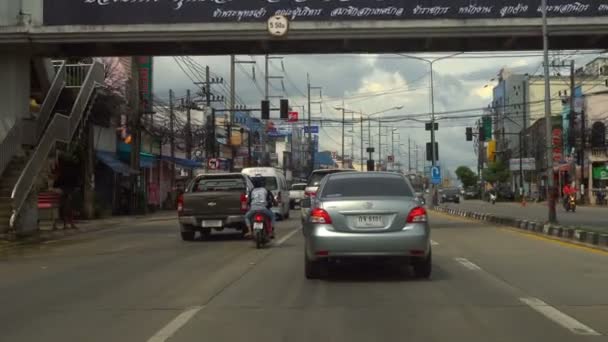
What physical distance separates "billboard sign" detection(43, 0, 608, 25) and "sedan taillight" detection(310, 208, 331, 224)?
44.2 feet

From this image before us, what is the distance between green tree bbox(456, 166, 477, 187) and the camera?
142875mm

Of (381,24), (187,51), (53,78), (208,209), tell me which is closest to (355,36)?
(381,24)

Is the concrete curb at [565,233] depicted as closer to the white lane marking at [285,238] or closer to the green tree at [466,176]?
the white lane marking at [285,238]

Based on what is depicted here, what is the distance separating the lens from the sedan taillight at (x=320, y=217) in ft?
35.5

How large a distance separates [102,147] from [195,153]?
20735 millimetres

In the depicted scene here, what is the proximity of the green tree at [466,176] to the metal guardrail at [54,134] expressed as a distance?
11723 cm

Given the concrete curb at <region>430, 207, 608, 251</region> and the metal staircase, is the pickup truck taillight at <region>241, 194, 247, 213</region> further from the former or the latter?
the concrete curb at <region>430, 207, 608, 251</region>

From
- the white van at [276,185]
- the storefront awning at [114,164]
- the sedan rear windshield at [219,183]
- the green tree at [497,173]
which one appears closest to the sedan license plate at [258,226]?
the sedan rear windshield at [219,183]

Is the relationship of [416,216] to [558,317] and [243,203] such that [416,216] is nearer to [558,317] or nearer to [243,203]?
[558,317]

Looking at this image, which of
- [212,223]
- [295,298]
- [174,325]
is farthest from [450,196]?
[174,325]

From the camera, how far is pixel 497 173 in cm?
9612

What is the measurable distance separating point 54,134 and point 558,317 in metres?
21.1

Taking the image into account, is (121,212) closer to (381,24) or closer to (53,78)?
(53,78)

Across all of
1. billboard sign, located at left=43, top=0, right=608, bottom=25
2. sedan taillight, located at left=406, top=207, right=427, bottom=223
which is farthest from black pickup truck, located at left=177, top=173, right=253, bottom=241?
sedan taillight, located at left=406, top=207, right=427, bottom=223
